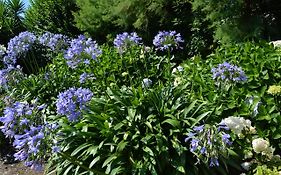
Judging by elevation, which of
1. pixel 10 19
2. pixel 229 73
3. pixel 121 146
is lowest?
pixel 121 146

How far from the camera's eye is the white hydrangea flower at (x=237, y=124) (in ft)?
13.7

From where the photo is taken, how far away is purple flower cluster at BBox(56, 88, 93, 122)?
353cm

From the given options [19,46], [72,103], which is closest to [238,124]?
[72,103]

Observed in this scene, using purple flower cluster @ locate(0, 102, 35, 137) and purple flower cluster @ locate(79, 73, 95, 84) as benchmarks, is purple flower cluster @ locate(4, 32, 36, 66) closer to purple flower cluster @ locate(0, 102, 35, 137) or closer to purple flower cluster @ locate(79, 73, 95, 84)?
purple flower cluster @ locate(79, 73, 95, 84)

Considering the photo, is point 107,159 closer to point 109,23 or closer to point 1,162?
point 1,162

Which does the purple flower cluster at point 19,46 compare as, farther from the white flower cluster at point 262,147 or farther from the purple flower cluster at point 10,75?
the white flower cluster at point 262,147

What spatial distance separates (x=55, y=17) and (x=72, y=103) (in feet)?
27.2

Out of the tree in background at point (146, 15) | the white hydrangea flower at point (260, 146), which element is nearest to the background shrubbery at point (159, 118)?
the white hydrangea flower at point (260, 146)

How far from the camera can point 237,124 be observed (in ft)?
13.8

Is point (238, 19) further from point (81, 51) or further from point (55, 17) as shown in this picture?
point (55, 17)

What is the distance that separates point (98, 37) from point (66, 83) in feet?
15.4

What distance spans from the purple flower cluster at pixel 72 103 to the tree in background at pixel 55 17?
7.89 metres

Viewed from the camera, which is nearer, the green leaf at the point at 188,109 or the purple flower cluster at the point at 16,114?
the purple flower cluster at the point at 16,114

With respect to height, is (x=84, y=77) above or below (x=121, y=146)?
above
